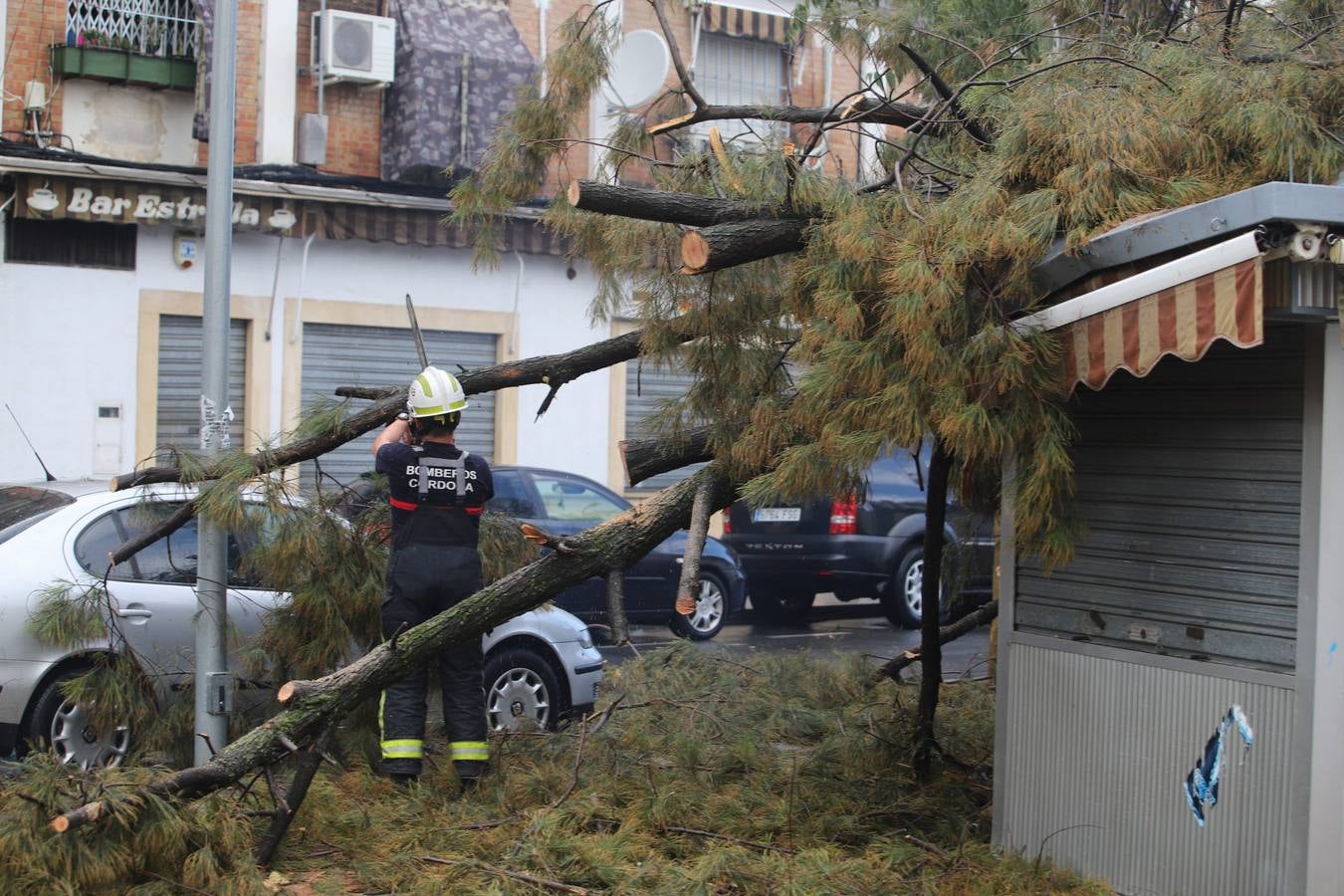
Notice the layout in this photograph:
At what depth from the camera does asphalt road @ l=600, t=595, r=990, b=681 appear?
12.7m

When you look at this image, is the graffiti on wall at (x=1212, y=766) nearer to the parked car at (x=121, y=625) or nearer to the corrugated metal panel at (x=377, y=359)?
the parked car at (x=121, y=625)

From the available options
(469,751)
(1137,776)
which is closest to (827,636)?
(469,751)

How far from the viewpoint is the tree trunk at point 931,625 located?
693cm

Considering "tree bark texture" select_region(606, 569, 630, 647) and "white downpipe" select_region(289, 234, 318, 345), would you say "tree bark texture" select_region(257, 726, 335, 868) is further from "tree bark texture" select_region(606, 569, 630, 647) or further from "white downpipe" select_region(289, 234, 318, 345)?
"white downpipe" select_region(289, 234, 318, 345)

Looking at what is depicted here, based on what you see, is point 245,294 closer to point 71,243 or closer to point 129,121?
point 71,243

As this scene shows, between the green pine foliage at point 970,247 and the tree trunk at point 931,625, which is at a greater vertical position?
the green pine foliage at point 970,247

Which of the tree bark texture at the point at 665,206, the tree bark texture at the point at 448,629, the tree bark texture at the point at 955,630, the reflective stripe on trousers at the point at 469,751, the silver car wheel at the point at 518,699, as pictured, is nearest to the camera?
the tree bark texture at the point at 448,629

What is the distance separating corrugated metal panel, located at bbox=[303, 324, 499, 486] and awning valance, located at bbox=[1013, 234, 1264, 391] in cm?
1198

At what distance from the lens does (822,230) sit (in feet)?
18.7

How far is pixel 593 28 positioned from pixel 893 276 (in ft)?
9.80

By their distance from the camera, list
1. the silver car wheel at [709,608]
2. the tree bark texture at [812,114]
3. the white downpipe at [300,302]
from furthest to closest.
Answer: the white downpipe at [300,302] → the silver car wheel at [709,608] → the tree bark texture at [812,114]

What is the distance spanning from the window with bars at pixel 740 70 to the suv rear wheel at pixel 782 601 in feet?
22.1

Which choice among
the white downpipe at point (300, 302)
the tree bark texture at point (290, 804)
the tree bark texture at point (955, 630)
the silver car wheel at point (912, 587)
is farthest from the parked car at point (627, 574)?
the tree bark texture at point (290, 804)

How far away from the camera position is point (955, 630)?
8109 millimetres
